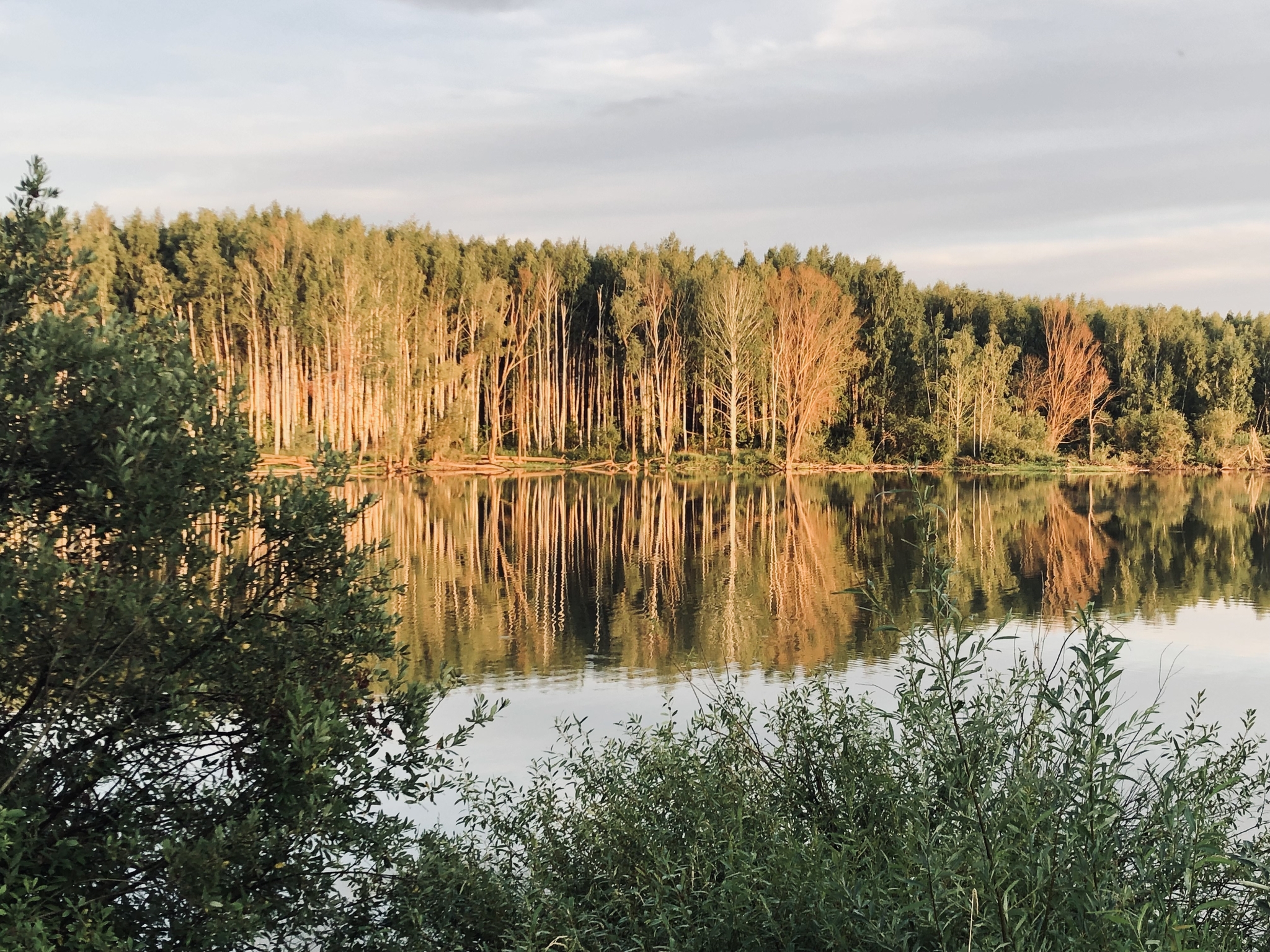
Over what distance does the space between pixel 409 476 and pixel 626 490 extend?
13.7 m

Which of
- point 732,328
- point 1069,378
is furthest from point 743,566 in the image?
point 1069,378

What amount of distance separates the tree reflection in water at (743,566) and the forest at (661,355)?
13.5 m

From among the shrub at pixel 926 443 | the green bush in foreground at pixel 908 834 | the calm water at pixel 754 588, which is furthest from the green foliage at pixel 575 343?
the green bush in foreground at pixel 908 834

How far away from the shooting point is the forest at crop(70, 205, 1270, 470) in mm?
58812

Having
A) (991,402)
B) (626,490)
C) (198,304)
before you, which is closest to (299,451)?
(198,304)

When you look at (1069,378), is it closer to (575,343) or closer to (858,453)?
(858,453)

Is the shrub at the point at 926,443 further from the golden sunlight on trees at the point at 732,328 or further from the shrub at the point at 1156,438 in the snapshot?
the shrub at the point at 1156,438

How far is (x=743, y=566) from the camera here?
2672 centimetres

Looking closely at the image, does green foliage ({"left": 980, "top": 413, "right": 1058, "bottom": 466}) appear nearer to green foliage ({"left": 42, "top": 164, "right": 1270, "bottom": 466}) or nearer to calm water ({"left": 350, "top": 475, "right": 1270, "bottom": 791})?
green foliage ({"left": 42, "top": 164, "right": 1270, "bottom": 466})

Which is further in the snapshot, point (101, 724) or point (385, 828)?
point (385, 828)

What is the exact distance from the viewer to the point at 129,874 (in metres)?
5.02

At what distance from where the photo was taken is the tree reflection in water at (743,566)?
1758 cm

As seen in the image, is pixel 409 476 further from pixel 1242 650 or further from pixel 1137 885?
pixel 1137 885

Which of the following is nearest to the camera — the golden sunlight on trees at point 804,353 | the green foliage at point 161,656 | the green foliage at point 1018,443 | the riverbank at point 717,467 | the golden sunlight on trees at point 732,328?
the green foliage at point 161,656
